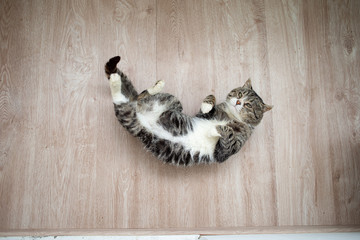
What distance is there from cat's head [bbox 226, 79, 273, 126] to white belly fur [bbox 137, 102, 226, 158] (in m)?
0.20

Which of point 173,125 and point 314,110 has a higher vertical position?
point 314,110

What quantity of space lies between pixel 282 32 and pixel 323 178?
1.19m

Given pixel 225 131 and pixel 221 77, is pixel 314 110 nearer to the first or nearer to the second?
pixel 221 77

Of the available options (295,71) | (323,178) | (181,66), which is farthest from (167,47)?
(323,178)

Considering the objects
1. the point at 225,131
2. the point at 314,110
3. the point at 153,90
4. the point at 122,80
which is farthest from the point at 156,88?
the point at 314,110

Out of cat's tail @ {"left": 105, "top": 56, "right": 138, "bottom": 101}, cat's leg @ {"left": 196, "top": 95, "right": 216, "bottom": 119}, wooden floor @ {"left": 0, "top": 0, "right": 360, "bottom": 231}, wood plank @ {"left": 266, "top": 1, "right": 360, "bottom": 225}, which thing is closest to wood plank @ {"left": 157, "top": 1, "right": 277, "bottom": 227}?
wooden floor @ {"left": 0, "top": 0, "right": 360, "bottom": 231}

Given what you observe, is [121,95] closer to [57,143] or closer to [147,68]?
[147,68]

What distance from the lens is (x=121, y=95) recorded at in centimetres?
174

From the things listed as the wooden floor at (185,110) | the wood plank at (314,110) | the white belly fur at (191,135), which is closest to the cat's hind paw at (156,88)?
the white belly fur at (191,135)

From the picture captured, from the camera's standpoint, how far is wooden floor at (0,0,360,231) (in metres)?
1.93

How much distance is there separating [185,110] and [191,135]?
1.10ft

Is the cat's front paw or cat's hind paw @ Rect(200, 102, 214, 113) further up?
cat's hind paw @ Rect(200, 102, 214, 113)

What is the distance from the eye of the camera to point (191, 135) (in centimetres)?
175

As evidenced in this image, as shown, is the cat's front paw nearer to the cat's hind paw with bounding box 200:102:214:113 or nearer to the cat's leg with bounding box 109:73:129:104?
the cat's hind paw with bounding box 200:102:214:113
